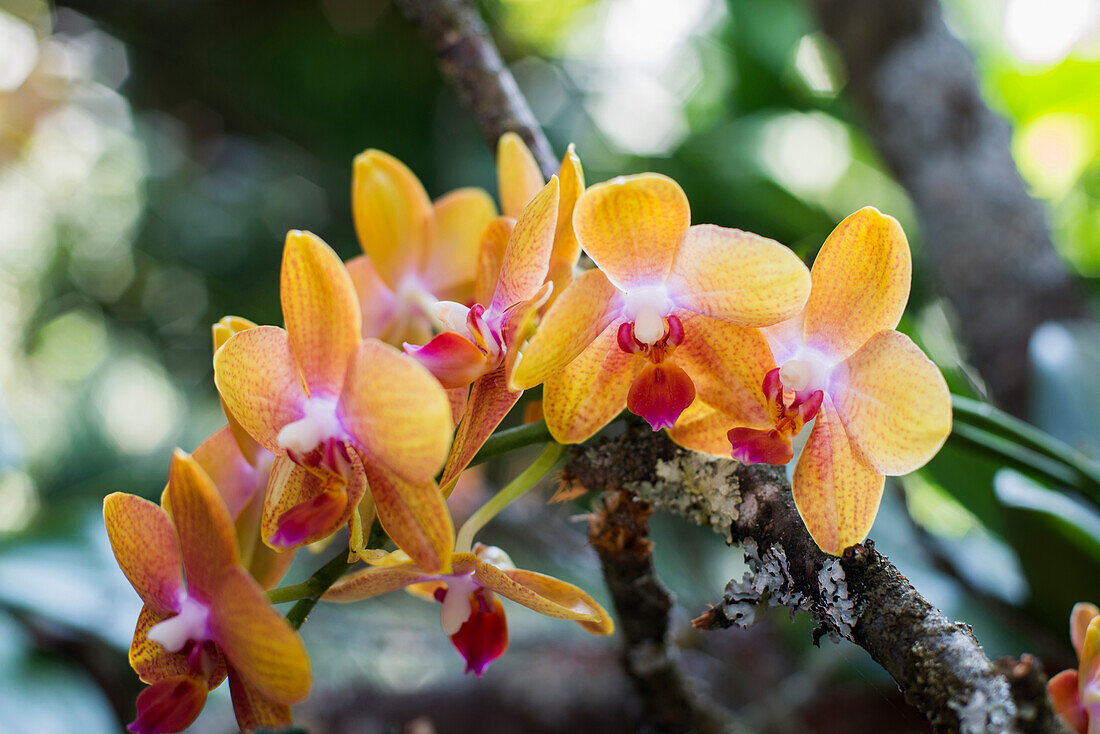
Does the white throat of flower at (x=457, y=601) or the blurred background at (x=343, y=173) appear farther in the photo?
the blurred background at (x=343, y=173)

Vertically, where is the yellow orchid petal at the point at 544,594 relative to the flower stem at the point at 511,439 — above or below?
below

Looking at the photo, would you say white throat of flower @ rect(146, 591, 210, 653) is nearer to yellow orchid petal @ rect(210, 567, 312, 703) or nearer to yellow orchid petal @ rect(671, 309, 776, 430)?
yellow orchid petal @ rect(210, 567, 312, 703)

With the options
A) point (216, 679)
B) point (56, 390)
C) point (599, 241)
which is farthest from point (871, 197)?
point (56, 390)

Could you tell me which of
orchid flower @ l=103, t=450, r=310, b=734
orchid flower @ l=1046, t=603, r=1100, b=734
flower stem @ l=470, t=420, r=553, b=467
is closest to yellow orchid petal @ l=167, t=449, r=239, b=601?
orchid flower @ l=103, t=450, r=310, b=734

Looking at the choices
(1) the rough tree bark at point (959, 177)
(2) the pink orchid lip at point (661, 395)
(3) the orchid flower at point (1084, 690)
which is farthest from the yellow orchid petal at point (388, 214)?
(1) the rough tree bark at point (959, 177)

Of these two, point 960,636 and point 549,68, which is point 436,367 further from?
point 549,68

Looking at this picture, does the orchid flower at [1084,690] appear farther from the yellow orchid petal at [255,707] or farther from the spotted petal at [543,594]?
the yellow orchid petal at [255,707]

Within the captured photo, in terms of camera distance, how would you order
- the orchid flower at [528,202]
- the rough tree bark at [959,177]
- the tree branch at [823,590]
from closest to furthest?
the tree branch at [823,590]
the orchid flower at [528,202]
the rough tree bark at [959,177]

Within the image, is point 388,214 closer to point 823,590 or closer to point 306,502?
point 306,502
